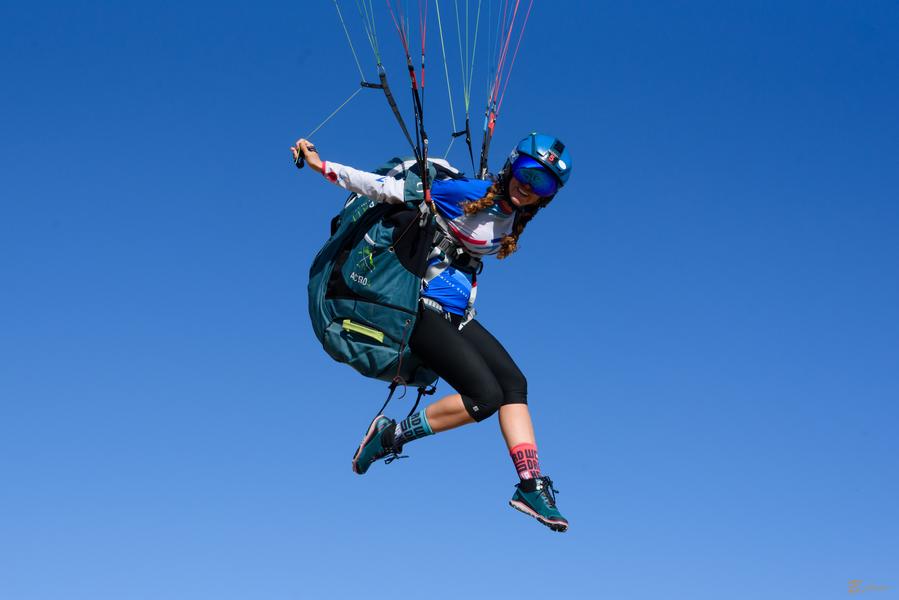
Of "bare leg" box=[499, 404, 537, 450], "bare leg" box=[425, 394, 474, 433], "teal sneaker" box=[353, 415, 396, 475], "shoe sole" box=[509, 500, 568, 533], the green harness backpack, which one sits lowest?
"shoe sole" box=[509, 500, 568, 533]

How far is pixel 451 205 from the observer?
28.6ft

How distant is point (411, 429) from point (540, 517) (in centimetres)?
117

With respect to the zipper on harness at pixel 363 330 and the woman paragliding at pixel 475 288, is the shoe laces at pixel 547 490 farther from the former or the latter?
the zipper on harness at pixel 363 330

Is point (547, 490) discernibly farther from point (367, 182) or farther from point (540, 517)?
point (367, 182)

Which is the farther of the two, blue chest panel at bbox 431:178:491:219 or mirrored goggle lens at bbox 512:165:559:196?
blue chest panel at bbox 431:178:491:219

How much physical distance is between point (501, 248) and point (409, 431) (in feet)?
4.85

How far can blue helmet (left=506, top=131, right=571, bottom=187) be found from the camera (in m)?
8.42

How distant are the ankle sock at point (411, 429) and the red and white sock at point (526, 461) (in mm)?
710

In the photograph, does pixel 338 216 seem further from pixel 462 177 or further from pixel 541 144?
pixel 541 144

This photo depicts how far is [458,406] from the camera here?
8.91 meters

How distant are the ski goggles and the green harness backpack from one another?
1.87 feet

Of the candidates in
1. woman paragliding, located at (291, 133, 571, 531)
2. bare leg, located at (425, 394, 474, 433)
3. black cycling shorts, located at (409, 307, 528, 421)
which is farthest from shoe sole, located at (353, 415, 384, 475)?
black cycling shorts, located at (409, 307, 528, 421)

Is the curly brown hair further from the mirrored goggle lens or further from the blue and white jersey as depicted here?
the mirrored goggle lens


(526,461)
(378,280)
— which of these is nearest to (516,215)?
(378,280)
